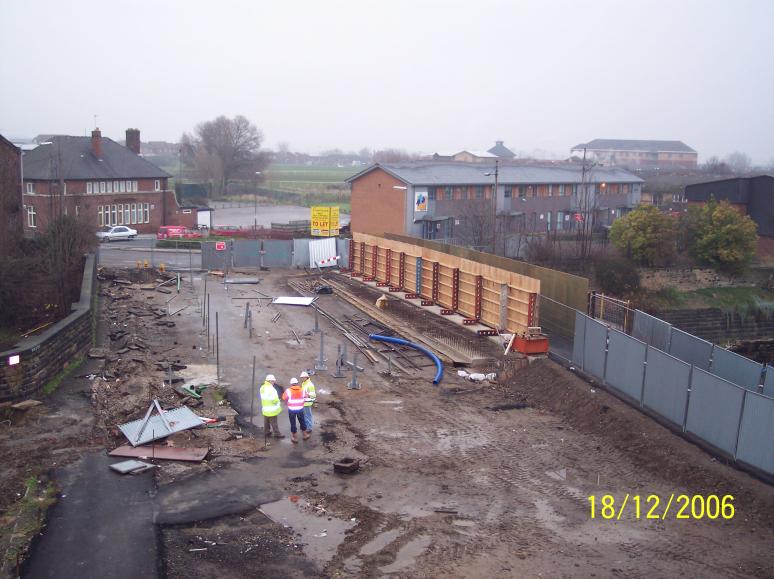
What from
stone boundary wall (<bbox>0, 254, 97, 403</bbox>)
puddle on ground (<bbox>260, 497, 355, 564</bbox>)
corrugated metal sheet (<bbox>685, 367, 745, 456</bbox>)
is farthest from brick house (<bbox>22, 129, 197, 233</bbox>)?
corrugated metal sheet (<bbox>685, 367, 745, 456</bbox>)

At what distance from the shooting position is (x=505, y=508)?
11.7 metres

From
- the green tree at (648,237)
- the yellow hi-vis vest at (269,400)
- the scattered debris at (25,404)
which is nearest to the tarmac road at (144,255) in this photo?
the green tree at (648,237)

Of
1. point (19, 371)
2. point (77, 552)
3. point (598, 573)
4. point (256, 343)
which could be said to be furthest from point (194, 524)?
point (256, 343)

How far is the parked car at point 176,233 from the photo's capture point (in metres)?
49.5

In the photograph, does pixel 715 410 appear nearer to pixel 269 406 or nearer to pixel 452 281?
pixel 269 406

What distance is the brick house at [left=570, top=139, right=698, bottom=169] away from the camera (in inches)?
6678

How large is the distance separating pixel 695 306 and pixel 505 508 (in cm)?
2420

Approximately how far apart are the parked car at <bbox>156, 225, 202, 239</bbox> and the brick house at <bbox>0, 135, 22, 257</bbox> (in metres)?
17.0

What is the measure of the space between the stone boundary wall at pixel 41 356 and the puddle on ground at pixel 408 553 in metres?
9.09

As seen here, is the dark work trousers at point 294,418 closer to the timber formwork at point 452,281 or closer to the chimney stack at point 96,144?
the timber formwork at point 452,281

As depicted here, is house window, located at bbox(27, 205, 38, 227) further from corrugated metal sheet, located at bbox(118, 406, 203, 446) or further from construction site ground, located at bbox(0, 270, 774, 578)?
corrugated metal sheet, located at bbox(118, 406, 203, 446)

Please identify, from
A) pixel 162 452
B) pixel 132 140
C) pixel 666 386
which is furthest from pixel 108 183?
pixel 666 386
